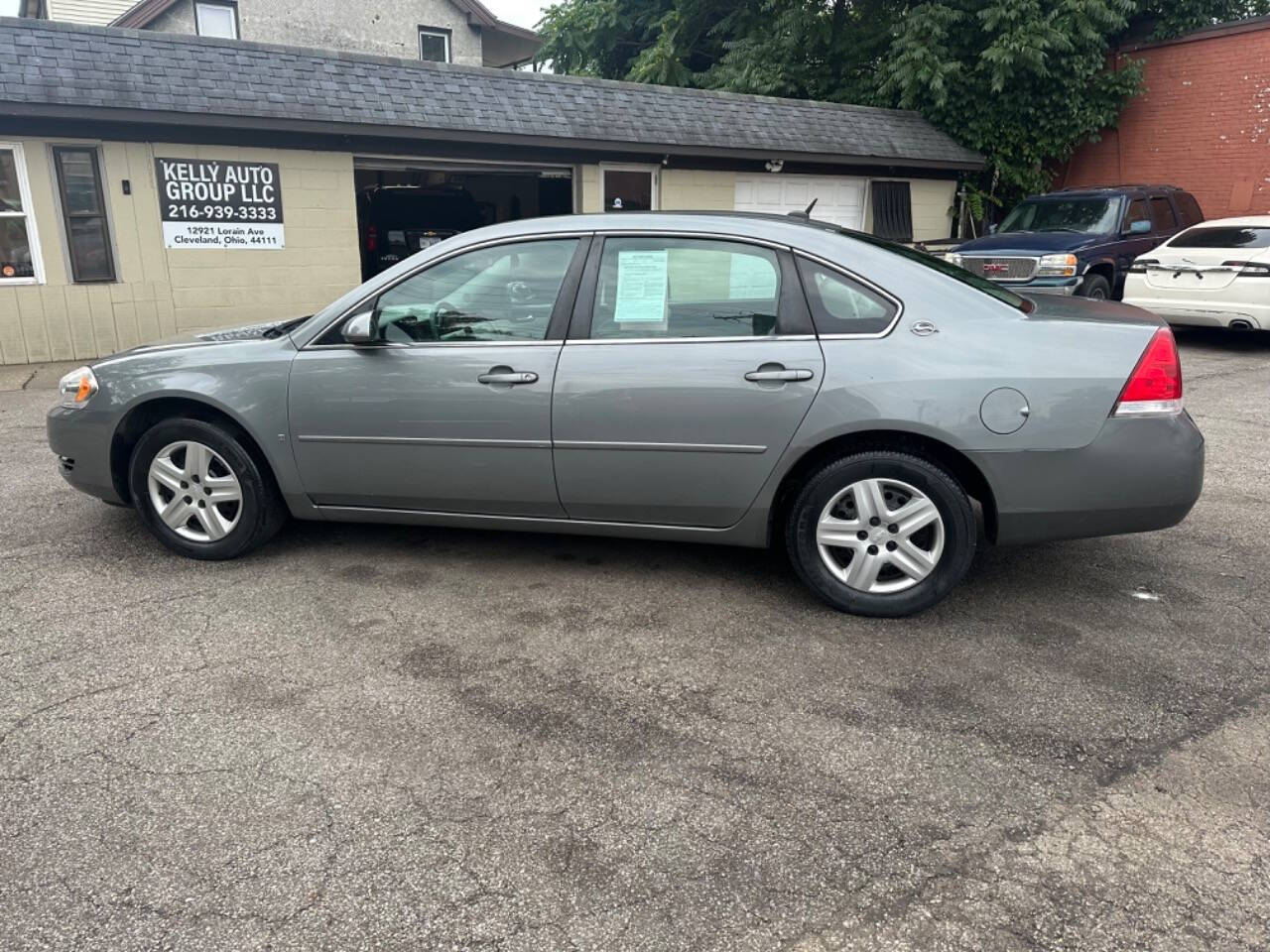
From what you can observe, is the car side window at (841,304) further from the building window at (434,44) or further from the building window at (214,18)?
the building window at (434,44)

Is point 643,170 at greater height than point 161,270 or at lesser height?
greater

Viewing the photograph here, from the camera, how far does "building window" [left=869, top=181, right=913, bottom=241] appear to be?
15711 millimetres

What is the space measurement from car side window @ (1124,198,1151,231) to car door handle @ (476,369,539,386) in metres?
10.8

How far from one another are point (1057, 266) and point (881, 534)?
8817 mm

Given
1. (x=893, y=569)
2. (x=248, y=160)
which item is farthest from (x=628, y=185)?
(x=893, y=569)

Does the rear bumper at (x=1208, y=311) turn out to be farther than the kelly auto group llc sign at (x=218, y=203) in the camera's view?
No

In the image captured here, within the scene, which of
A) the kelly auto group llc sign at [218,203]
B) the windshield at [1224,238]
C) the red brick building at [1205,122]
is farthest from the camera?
the red brick building at [1205,122]

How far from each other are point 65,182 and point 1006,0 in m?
14.4

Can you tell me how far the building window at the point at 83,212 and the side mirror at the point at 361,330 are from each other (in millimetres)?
7692

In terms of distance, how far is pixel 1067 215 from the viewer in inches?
493

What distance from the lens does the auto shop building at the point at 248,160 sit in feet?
31.6

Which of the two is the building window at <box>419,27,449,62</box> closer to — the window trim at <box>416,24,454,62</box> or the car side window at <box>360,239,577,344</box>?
the window trim at <box>416,24,454,62</box>

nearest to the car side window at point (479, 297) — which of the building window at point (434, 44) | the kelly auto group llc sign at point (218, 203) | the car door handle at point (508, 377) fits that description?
the car door handle at point (508, 377)

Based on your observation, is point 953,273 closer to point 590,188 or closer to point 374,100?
point 374,100
